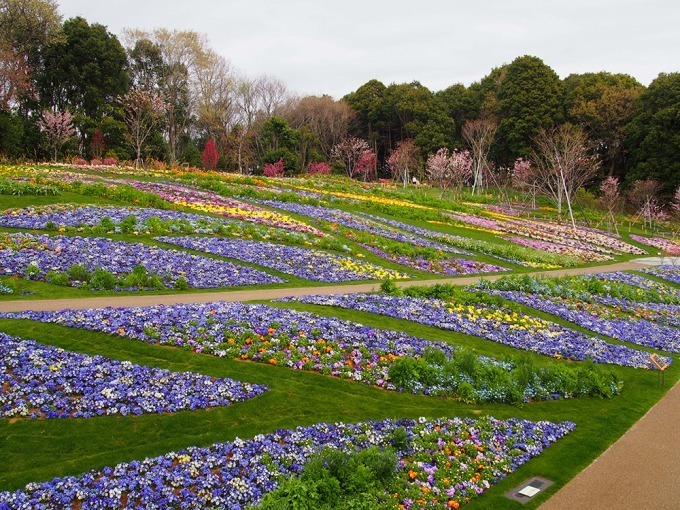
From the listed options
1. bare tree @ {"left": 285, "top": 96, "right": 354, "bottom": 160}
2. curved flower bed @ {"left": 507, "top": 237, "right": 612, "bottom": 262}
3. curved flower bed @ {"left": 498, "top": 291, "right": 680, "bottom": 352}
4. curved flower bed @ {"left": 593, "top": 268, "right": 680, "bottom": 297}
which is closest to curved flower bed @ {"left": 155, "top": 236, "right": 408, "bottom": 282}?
curved flower bed @ {"left": 498, "top": 291, "right": 680, "bottom": 352}

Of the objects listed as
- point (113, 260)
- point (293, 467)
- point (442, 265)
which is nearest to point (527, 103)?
point (442, 265)

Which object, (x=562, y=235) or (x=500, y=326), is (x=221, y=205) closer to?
(x=500, y=326)

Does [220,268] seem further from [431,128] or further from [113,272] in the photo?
[431,128]

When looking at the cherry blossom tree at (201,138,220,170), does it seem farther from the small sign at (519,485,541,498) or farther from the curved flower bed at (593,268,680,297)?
the small sign at (519,485,541,498)

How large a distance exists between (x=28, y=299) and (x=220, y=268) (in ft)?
17.5

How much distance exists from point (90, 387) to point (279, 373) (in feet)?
9.47

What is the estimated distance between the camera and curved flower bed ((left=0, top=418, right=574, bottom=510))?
18.1ft

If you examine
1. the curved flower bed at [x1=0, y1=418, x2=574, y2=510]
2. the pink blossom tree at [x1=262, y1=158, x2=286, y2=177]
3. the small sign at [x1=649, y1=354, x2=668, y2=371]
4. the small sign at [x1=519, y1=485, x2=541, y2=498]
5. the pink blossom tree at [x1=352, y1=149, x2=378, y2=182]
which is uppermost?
the pink blossom tree at [x1=352, y1=149, x2=378, y2=182]

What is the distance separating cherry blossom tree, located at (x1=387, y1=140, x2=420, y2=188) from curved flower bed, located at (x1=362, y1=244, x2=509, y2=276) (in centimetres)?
3675

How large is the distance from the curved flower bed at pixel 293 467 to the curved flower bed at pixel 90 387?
1153mm

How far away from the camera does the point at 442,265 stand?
2122cm

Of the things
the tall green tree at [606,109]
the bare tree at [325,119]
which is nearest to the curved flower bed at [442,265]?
the tall green tree at [606,109]

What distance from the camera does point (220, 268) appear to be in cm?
1547

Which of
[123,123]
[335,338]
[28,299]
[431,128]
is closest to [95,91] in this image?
[123,123]
